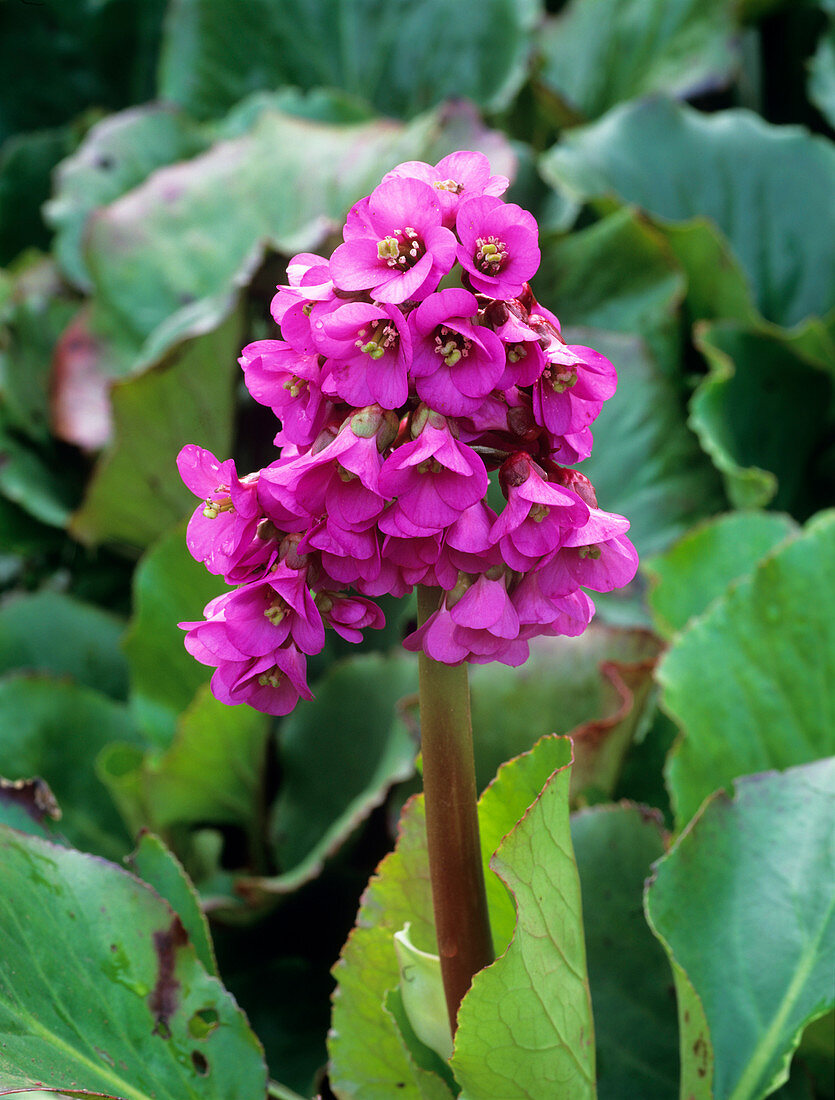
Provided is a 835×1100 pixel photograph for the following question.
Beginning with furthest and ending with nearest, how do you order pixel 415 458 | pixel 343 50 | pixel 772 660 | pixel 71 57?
pixel 71 57, pixel 343 50, pixel 772 660, pixel 415 458

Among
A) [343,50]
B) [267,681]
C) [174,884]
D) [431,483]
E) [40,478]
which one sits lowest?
[40,478]

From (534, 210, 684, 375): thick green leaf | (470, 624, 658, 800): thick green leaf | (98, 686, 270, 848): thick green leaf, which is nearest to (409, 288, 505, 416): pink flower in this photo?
(470, 624, 658, 800): thick green leaf

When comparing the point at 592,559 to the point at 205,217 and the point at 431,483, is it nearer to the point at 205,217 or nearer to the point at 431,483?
the point at 431,483

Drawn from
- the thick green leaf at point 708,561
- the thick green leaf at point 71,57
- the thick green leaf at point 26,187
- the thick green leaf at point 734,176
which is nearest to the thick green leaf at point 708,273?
the thick green leaf at point 734,176

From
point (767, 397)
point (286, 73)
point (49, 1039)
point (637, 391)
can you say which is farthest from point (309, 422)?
point (286, 73)

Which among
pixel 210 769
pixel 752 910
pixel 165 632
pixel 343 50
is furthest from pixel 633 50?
pixel 752 910

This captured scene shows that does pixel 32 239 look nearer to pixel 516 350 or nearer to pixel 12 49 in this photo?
pixel 12 49

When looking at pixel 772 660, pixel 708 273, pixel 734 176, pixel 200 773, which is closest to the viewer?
Result: pixel 772 660
